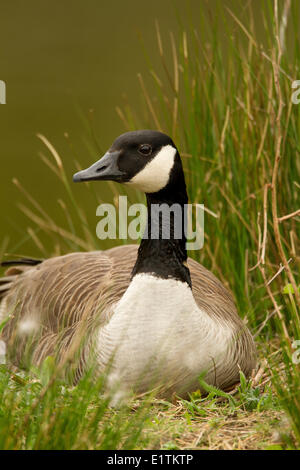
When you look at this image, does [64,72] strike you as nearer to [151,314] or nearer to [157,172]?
[157,172]

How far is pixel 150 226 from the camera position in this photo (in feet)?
12.8

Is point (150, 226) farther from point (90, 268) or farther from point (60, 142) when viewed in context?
point (60, 142)

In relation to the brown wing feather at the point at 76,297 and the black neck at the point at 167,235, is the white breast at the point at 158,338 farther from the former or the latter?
the brown wing feather at the point at 76,297

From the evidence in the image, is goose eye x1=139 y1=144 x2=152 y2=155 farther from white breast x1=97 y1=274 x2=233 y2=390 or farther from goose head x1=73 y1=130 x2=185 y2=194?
white breast x1=97 y1=274 x2=233 y2=390

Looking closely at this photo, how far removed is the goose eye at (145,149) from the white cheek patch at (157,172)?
0.05 metres

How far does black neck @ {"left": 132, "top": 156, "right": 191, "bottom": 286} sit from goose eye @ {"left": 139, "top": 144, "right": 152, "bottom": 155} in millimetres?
182

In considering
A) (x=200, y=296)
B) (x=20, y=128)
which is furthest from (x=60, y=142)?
(x=200, y=296)

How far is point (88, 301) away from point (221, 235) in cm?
119

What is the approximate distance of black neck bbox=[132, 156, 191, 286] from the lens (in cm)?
380

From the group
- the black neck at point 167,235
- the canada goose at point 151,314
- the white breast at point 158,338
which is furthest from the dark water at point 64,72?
the white breast at point 158,338

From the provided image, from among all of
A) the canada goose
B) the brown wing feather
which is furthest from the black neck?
the brown wing feather

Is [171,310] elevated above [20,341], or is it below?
above

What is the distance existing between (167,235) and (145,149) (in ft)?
1.50

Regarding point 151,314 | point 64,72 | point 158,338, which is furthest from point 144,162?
Result: point 64,72
